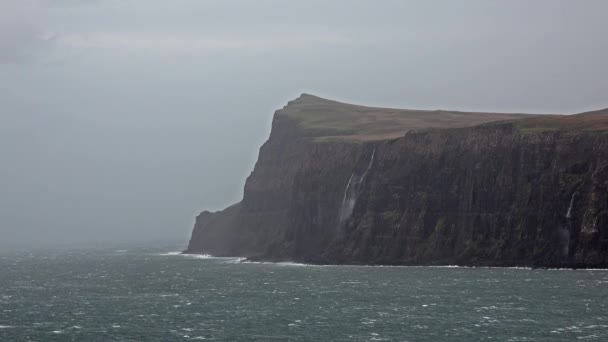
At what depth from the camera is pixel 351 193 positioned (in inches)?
6831

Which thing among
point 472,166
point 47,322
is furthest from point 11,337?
point 472,166

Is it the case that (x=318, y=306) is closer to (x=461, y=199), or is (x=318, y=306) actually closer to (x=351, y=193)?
(x=461, y=199)

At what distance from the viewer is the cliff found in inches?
5394

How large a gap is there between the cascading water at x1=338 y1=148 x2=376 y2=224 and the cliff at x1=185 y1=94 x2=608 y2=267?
25 centimetres

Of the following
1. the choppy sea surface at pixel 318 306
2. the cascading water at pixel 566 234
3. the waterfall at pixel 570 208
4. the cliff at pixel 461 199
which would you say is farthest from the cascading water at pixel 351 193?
the waterfall at pixel 570 208

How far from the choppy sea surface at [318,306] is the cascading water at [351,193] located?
26862mm

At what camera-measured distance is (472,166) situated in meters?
156

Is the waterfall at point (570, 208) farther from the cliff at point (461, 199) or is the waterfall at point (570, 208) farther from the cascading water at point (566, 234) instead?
the cliff at point (461, 199)

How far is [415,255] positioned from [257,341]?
81179 millimetres

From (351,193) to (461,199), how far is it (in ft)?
84.5

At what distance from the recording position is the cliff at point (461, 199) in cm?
13700

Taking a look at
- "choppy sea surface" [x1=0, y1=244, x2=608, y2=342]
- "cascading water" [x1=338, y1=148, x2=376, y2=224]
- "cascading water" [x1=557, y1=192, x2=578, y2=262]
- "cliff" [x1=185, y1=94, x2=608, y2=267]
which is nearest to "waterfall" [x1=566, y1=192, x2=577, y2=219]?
"cascading water" [x1=557, y1=192, x2=578, y2=262]

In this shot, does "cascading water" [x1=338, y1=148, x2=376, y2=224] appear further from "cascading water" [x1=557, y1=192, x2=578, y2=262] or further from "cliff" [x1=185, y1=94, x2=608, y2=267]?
"cascading water" [x1=557, y1=192, x2=578, y2=262]

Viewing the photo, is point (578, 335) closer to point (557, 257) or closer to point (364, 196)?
point (557, 257)
